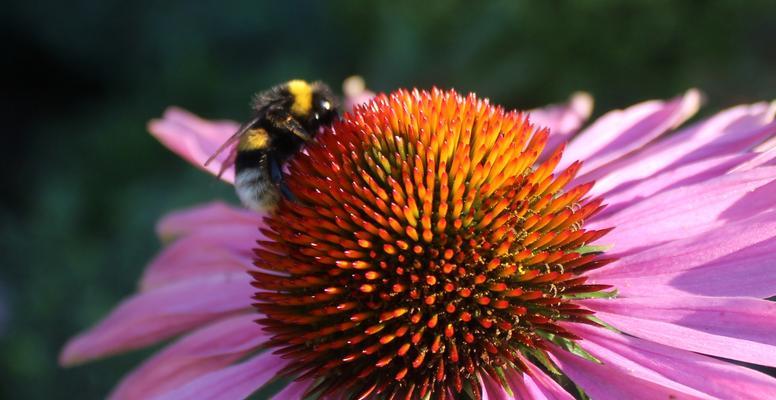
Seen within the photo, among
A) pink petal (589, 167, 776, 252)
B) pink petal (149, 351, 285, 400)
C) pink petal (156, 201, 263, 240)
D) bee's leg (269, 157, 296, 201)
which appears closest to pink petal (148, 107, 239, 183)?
pink petal (156, 201, 263, 240)

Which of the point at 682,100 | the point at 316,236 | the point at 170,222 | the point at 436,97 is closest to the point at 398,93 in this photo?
the point at 436,97

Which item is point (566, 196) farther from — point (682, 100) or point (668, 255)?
point (682, 100)

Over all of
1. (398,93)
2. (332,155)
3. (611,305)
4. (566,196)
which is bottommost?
(611,305)

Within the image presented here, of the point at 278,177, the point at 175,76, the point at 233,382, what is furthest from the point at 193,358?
the point at 175,76

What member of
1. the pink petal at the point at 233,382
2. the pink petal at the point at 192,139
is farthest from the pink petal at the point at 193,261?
the pink petal at the point at 233,382

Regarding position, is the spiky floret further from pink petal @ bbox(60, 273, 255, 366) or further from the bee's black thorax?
pink petal @ bbox(60, 273, 255, 366)

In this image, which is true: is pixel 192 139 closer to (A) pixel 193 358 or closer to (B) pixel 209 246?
(B) pixel 209 246
